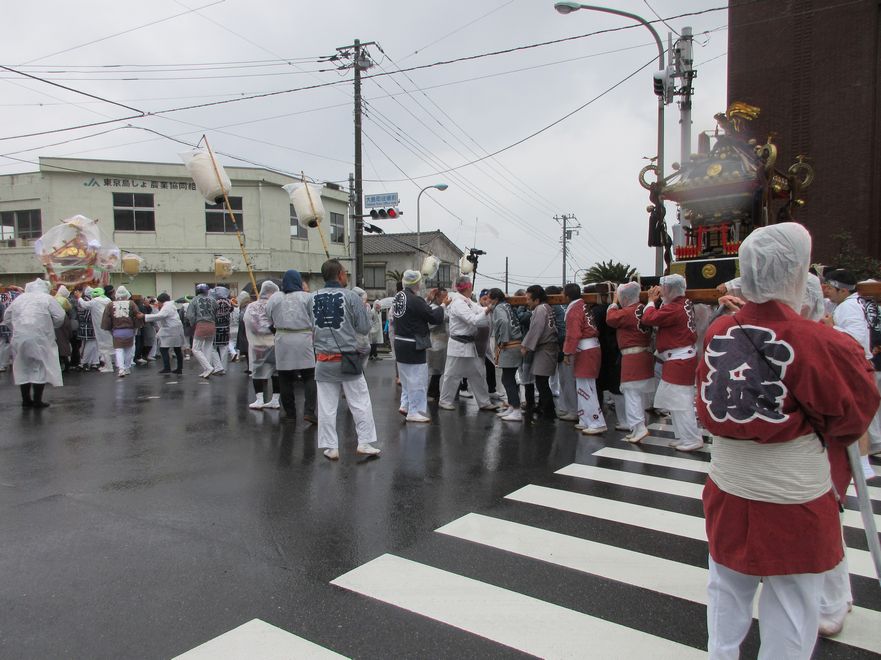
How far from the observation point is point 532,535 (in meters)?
4.15

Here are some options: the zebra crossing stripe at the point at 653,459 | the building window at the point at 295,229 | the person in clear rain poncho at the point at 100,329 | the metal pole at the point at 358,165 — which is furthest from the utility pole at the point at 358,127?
the zebra crossing stripe at the point at 653,459

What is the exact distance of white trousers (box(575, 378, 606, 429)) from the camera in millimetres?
7402

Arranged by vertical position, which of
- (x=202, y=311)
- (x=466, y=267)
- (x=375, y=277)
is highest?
(x=375, y=277)

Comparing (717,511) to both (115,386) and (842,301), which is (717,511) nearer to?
(842,301)

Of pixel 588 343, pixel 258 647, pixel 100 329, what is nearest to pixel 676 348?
pixel 588 343

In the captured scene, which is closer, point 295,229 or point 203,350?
point 203,350

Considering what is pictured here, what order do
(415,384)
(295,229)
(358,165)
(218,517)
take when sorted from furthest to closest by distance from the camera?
(295,229) < (358,165) < (415,384) < (218,517)

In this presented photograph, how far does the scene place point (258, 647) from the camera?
2801 millimetres

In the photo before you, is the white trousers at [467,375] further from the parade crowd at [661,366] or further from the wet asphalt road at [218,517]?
the wet asphalt road at [218,517]

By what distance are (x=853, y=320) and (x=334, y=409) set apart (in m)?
5.19

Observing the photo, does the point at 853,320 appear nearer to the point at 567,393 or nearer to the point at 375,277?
the point at 567,393

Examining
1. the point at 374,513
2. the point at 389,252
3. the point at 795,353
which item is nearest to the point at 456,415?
the point at 374,513

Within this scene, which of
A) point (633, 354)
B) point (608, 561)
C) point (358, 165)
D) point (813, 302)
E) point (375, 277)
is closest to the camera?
point (813, 302)

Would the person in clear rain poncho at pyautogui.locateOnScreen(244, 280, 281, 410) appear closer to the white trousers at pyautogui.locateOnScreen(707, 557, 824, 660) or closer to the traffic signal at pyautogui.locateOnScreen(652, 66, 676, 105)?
the white trousers at pyautogui.locateOnScreen(707, 557, 824, 660)
